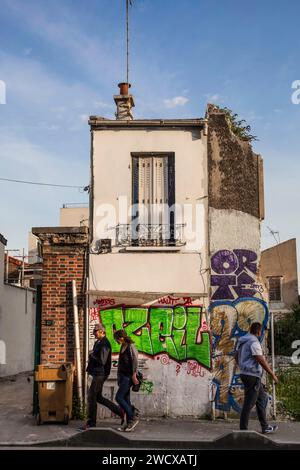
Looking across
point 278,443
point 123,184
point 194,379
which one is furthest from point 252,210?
point 278,443

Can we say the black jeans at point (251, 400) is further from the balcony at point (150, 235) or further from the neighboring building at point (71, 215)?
the neighboring building at point (71, 215)

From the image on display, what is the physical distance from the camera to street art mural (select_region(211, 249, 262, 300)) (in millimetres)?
11656

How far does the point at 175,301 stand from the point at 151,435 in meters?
2.88

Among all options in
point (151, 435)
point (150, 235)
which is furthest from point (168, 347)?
point (150, 235)

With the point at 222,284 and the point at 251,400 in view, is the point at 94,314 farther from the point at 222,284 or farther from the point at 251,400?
the point at 251,400

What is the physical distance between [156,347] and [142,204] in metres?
3.04

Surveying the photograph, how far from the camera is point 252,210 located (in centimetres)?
1205

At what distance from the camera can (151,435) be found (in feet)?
31.6

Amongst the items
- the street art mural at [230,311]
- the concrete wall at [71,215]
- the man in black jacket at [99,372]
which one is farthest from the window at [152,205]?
the concrete wall at [71,215]

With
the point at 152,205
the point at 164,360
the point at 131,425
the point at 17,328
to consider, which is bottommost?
the point at 131,425

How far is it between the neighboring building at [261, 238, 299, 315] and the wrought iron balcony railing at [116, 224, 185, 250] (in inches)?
893

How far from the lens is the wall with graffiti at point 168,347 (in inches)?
445

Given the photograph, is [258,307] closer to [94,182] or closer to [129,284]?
[129,284]

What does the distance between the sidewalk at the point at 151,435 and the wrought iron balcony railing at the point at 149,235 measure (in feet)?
11.6
